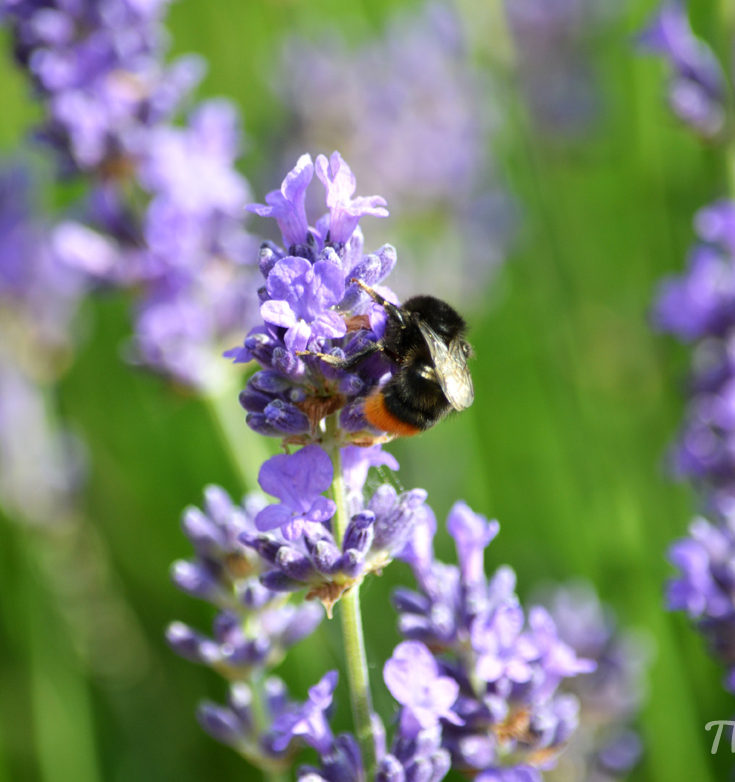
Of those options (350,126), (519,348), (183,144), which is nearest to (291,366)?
(183,144)

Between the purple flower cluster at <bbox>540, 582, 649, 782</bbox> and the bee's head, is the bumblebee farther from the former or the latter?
the purple flower cluster at <bbox>540, 582, 649, 782</bbox>

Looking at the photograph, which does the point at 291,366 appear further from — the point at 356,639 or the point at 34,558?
the point at 34,558

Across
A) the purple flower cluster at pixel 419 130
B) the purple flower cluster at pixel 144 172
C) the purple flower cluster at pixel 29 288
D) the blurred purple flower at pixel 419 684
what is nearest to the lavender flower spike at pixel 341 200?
the blurred purple flower at pixel 419 684

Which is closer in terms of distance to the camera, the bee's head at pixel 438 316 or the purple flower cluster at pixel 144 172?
the bee's head at pixel 438 316

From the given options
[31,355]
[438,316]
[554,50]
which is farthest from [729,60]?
[31,355]

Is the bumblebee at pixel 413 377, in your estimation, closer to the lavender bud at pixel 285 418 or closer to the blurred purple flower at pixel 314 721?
the lavender bud at pixel 285 418

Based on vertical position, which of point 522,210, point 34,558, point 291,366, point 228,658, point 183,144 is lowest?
point 228,658

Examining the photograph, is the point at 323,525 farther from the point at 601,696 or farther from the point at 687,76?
the point at 687,76
